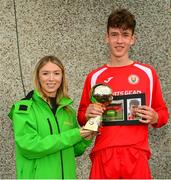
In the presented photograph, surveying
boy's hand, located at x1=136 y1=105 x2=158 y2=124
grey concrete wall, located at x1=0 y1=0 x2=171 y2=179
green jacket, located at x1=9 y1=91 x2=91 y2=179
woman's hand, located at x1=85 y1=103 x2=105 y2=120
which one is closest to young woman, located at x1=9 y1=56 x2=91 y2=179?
green jacket, located at x1=9 y1=91 x2=91 y2=179

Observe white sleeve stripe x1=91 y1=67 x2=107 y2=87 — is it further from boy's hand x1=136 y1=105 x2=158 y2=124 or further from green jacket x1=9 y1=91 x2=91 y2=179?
boy's hand x1=136 y1=105 x2=158 y2=124

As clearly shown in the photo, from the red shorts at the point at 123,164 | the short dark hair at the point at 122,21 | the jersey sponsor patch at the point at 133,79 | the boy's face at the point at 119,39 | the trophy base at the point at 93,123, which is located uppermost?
the short dark hair at the point at 122,21

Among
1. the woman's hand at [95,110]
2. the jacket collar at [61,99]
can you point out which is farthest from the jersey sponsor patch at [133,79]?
the jacket collar at [61,99]

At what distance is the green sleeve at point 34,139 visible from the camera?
109 inches

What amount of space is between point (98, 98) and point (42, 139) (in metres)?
0.40

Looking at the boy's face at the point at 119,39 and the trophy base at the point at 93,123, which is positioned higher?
the boy's face at the point at 119,39

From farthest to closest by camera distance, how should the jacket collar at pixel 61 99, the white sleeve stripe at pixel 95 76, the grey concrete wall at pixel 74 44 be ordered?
the grey concrete wall at pixel 74 44 → the white sleeve stripe at pixel 95 76 → the jacket collar at pixel 61 99

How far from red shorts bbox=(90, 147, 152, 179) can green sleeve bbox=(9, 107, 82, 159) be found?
0.69 ft

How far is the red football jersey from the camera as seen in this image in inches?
111

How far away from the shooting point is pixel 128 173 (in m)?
2.78

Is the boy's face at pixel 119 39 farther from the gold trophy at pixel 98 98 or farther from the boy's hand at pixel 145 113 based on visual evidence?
the boy's hand at pixel 145 113

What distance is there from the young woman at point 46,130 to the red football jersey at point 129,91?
0.43 ft

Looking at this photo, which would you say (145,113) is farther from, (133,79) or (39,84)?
(39,84)

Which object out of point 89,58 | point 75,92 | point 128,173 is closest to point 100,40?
point 89,58
